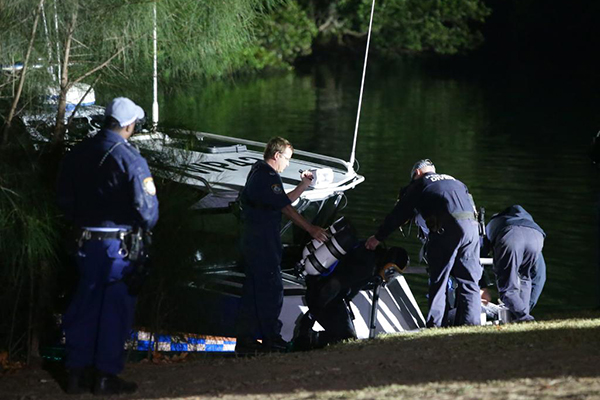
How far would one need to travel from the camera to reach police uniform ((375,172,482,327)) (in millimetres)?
9711

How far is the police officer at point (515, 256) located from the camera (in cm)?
1018

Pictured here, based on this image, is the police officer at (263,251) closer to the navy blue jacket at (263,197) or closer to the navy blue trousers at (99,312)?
the navy blue jacket at (263,197)

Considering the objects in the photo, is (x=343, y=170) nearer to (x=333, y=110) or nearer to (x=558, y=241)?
(x=558, y=241)

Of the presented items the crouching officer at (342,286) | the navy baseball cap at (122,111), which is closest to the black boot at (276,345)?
the crouching officer at (342,286)

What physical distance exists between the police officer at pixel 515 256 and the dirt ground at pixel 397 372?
1694 millimetres

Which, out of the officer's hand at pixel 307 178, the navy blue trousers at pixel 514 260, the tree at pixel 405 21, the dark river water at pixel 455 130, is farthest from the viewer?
the tree at pixel 405 21

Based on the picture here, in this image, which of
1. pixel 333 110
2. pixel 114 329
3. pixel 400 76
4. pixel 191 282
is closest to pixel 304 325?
pixel 191 282

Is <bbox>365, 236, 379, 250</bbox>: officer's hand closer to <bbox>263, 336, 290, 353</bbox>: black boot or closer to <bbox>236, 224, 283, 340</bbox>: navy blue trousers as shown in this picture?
<bbox>236, 224, 283, 340</bbox>: navy blue trousers

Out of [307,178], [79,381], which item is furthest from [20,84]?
[307,178]

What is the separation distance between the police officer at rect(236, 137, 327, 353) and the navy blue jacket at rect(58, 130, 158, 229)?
2.14 metres

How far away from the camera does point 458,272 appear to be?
9.87m

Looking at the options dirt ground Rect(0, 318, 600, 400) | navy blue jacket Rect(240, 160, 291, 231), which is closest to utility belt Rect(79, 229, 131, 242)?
dirt ground Rect(0, 318, 600, 400)

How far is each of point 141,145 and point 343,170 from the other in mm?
3284

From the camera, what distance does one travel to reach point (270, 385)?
22.0 feet
